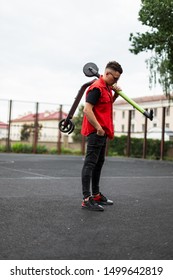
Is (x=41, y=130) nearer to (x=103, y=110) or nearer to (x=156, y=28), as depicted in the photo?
(x=156, y=28)

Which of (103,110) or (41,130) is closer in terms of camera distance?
(103,110)

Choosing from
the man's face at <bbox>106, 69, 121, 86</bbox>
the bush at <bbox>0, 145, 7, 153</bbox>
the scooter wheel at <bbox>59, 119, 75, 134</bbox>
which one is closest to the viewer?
the man's face at <bbox>106, 69, 121, 86</bbox>

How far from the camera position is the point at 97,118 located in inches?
182

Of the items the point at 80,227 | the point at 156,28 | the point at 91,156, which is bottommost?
the point at 80,227

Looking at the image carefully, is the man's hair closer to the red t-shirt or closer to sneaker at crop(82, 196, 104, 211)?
the red t-shirt

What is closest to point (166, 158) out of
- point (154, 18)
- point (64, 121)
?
point (154, 18)

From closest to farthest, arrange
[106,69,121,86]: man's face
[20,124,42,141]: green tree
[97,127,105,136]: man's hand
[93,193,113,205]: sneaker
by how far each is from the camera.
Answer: [97,127,105,136]: man's hand → [106,69,121,86]: man's face → [93,193,113,205]: sneaker → [20,124,42,141]: green tree

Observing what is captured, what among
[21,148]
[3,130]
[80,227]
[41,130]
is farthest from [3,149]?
[80,227]

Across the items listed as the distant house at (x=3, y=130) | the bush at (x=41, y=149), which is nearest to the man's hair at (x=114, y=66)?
the distant house at (x=3, y=130)

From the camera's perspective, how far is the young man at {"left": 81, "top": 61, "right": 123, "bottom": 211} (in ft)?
14.6

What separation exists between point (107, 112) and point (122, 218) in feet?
4.09

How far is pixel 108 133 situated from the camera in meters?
4.70

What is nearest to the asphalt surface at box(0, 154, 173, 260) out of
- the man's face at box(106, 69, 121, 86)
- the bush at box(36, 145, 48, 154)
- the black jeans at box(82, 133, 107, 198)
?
the black jeans at box(82, 133, 107, 198)
